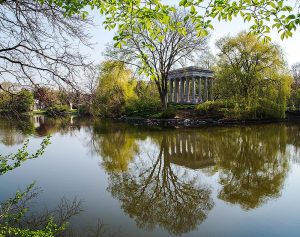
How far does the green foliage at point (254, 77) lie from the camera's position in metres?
34.6

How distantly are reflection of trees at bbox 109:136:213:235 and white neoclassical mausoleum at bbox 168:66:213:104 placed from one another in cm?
3617

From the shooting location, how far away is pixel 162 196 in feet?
29.1

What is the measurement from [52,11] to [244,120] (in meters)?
31.7

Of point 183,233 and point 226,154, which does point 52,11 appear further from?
point 226,154

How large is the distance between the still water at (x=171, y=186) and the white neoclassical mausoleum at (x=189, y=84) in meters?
31.9

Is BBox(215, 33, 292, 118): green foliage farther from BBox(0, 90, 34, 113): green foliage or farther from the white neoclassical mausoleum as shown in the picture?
BBox(0, 90, 34, 113): green foliage

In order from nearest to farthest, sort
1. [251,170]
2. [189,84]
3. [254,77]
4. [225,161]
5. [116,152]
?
[251,170]
[225,161]
[116,152]
[254,77]
[189,84]

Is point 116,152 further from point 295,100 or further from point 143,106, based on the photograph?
point 295,100

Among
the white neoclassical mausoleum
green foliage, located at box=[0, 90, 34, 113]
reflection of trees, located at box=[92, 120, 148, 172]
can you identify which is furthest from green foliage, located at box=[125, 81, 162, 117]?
green foliage, located at box=[0, 90, 34, 113]

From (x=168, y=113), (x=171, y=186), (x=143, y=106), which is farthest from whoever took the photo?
(x=143, y=106)

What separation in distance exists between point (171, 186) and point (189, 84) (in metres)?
42.9

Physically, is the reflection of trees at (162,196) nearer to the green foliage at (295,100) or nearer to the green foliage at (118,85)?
the green foliage at (118,85)

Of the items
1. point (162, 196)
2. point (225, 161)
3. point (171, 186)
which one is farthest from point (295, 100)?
→ point (162, 196)

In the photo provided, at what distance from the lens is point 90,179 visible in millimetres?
10797
